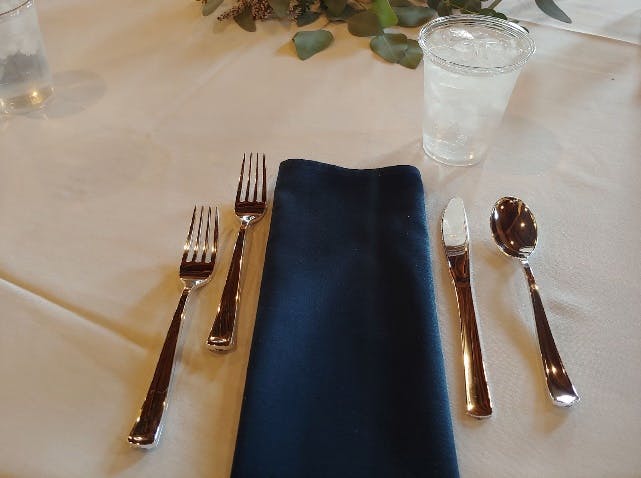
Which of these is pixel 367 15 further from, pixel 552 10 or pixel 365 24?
pixel 552 10

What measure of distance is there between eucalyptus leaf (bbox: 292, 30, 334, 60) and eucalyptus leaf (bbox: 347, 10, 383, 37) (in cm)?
5

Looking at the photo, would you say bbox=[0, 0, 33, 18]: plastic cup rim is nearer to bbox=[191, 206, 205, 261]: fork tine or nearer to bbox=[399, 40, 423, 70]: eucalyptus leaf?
bbox=[191, 206, 205, 261]: fork tine

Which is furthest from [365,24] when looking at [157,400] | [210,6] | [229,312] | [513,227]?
[157,400]

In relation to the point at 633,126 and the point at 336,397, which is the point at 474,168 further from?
the point at 336,397

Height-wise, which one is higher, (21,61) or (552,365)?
(21,61)

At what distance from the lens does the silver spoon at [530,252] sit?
491mm

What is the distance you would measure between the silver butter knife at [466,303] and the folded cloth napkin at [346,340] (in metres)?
0.03

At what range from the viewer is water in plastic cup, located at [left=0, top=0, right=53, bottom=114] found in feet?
2.49

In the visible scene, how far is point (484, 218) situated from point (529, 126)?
0.70 ft

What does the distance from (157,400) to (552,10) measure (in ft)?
2.93

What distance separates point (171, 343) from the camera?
52cm

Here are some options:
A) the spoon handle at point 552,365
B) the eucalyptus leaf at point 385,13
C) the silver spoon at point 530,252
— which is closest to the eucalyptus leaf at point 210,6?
the eucalyptus leaf at point 385,13

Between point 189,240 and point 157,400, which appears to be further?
point 189,240

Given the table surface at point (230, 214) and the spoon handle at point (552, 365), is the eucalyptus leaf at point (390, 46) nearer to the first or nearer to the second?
the table surface at point (230, 214)
